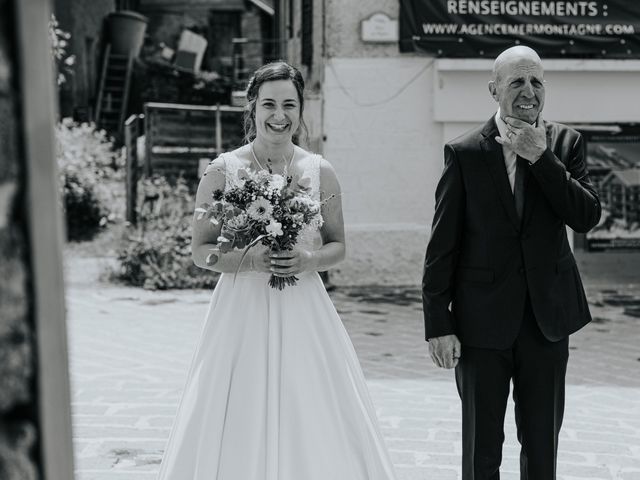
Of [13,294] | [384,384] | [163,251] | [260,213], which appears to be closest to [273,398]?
[260,213]

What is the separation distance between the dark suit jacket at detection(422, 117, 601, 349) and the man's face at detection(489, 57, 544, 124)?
0.20 m

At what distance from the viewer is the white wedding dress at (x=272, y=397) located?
4.17m

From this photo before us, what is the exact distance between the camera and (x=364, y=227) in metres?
13.9

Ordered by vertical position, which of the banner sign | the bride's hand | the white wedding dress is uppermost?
the banner sign

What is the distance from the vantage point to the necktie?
3924 mm

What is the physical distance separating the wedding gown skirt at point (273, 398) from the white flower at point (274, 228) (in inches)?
14.2

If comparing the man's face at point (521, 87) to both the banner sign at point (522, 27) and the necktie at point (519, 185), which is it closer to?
the necktie at point (519, 185)

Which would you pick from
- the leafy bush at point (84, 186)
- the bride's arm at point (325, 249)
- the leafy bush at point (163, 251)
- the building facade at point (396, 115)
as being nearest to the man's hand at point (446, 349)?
the bride's arm at point (325, 249)

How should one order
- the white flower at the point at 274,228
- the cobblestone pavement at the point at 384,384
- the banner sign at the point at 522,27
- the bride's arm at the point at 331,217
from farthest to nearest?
the banner sign at the point at 522,27, the cobblestone pavement at the point at 384,384, the bride's arm at the point at 331,217, the white flower at the point at 274,228

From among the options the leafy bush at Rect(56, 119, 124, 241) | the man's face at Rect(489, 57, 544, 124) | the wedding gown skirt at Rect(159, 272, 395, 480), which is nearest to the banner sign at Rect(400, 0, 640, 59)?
the leafy bush at Rect(56, 119, 124, 241)

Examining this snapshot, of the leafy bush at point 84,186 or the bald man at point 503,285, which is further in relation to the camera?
the leafy bush at point 84,186

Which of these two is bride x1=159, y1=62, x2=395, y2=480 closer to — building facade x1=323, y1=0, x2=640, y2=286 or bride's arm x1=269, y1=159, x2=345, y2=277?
bride's arm x1=269, y1=159, x2=345, y2=277

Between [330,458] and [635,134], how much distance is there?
37.7 ft

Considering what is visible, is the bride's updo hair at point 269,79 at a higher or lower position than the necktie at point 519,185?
higher
